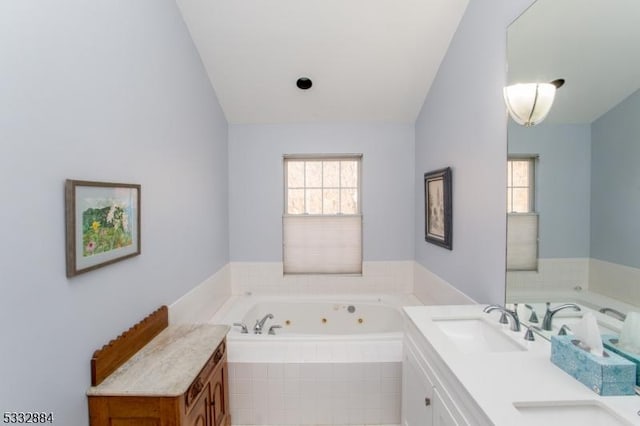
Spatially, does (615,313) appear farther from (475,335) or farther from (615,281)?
(475,335)

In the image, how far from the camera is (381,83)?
2.97 metres

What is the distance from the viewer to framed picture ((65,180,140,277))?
50.5 inches

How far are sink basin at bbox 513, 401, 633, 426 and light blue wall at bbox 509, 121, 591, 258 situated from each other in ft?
1.98

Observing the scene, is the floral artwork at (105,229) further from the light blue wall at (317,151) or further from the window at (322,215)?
the window at (322,215)

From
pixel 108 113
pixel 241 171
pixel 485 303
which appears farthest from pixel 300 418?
pixel 241 171

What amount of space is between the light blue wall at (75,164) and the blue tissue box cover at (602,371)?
76.2 inches

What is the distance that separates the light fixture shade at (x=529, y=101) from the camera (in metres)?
1.52

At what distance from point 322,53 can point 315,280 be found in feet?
7.46

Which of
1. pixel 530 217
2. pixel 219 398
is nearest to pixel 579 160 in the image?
pixel 530 217

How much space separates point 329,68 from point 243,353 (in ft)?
8.04

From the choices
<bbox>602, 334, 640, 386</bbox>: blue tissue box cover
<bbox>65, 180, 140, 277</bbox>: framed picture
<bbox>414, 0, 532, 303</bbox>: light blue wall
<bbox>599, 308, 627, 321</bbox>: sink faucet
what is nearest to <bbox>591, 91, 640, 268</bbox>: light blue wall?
<bbox>599, 308, 627, 321</bbox>: sink faucet

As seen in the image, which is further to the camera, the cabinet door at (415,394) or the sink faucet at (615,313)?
the cabinet door at (415,394)

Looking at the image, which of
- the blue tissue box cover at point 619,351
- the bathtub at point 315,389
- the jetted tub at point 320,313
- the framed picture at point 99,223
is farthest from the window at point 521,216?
the framed picture at point 99,223

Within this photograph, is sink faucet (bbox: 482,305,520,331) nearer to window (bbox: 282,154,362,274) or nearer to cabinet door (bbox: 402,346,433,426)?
cabinet door (bbox: 402,346,433,426)
